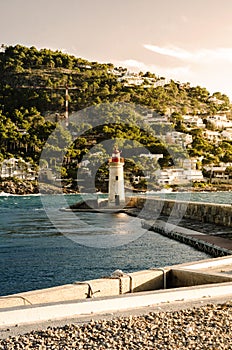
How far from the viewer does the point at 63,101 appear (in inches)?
5659

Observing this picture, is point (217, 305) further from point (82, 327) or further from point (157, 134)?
point (157, 134)

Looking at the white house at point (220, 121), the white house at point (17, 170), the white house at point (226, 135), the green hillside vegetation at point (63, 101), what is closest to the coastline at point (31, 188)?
the white house at point (17, 170)

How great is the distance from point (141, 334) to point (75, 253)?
17.2 m

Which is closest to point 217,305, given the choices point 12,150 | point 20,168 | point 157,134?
point 20,168

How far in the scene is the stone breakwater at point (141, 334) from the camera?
578cm

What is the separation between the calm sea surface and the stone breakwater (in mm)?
9043

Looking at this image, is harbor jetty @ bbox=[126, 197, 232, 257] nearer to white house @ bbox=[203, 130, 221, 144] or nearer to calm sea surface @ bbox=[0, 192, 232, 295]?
calm sea surface @ bbox=[0, 192, 232, 295]

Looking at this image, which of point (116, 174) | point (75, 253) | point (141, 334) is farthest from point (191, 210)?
point (141, 334)

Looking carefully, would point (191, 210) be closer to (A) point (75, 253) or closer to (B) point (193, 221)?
(B) point (193, 221)

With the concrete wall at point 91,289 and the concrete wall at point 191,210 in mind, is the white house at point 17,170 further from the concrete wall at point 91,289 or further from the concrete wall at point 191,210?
the concrete wall at point 91,289

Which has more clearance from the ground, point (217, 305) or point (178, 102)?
point (178, 102)

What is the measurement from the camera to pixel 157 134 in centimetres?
13638

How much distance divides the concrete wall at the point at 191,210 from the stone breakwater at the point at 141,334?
20.9 meters

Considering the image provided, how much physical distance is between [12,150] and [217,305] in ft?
394
